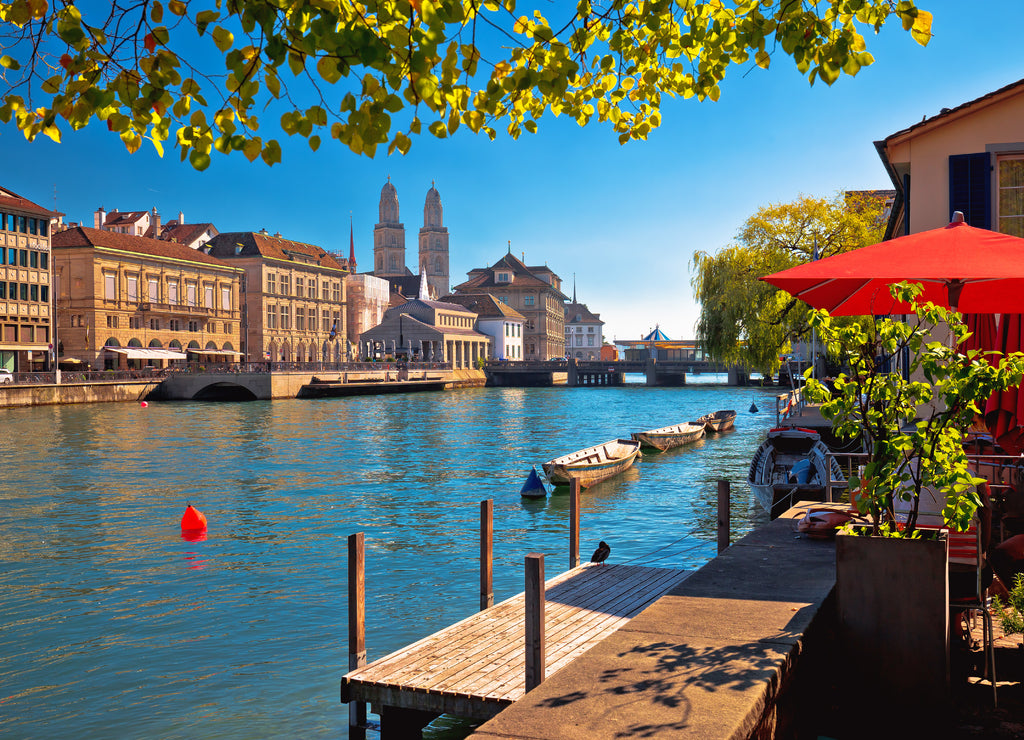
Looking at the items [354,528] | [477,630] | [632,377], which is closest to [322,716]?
[477,630]

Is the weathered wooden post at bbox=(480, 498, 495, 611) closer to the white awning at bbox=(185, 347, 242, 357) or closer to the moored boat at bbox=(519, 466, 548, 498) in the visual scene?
the moored boat at bbox=(519, 466, 548, 498)

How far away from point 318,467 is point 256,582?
17.8 m

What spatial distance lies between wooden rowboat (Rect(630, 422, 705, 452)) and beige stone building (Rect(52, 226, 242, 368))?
55876 mm

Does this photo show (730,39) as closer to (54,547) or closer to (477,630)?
(477,630)

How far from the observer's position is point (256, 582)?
15258mm

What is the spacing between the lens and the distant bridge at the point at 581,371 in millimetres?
119250

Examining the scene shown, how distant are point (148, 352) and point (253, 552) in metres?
70.9

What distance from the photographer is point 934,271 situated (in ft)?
22.4

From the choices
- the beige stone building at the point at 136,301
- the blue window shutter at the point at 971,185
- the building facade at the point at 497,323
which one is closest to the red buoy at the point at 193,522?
the blue window shutter at the point at 971,185

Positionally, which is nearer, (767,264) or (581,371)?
(767,264)

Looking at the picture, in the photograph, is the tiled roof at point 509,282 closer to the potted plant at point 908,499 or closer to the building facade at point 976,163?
the building facade at point 976,163

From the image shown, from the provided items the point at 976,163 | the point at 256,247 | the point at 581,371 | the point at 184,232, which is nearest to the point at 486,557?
the point at 976,163

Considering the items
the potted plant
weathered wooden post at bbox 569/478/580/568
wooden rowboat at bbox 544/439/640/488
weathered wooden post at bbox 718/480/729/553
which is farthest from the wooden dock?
wooden rowboat at bbox 544/439/640/488

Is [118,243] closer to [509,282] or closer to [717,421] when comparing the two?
[717,421]
